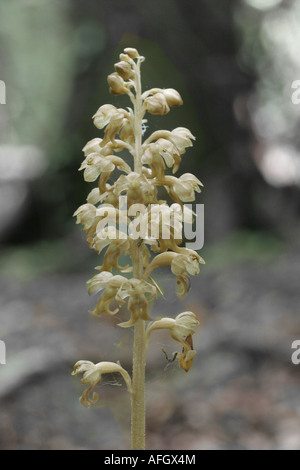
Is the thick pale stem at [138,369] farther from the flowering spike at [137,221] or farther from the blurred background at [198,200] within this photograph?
the blurred background at [198,200]

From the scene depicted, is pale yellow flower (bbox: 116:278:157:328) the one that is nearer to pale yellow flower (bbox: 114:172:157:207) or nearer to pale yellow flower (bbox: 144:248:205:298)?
pale yellow flower (bbox: 144:248:205:298)

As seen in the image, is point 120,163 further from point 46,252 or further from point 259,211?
point 46,252

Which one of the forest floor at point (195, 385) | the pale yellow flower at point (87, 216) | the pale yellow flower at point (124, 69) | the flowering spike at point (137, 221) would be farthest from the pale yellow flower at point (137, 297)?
the forest floor at point (195, 385)

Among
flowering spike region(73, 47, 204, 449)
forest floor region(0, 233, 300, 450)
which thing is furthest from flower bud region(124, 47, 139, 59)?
forest floor region(0, 233, 300, 450)

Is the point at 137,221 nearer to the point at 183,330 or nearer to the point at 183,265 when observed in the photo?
the point at 183,265

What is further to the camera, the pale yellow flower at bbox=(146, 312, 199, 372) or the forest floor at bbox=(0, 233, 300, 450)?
the forest floor at bbox=(0, 233, 300, 450)

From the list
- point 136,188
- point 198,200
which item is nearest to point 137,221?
point 136,188
